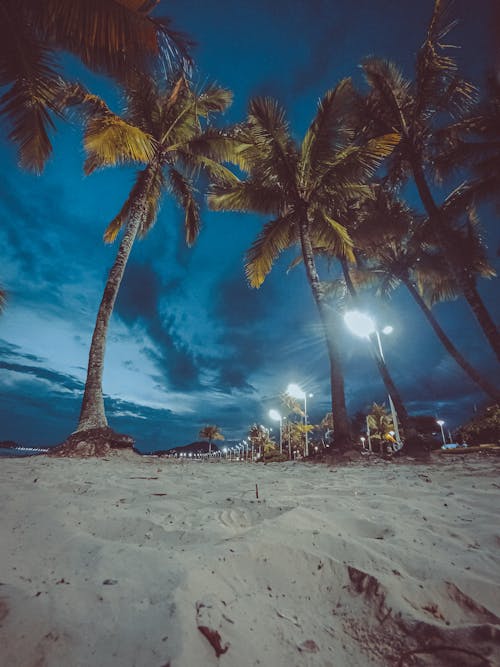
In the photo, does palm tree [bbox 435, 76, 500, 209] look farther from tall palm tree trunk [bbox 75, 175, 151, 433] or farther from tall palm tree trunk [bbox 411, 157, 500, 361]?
tall palm tree trunk [bbox 75, 175, 151, 433]

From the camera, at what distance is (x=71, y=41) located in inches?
178

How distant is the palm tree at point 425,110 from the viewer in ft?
26.0

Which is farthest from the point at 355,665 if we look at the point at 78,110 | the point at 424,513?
the point at 78,110

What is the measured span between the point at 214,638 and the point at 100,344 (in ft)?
23.6

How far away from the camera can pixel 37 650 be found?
0.83m

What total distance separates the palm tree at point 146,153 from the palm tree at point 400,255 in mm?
6351

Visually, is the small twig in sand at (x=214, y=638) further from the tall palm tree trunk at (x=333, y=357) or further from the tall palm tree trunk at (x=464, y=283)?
the tall palm tree trunk at (x=464, y=283)

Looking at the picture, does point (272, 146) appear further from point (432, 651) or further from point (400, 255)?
point (432, 651)

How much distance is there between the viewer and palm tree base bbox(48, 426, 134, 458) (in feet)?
18.3

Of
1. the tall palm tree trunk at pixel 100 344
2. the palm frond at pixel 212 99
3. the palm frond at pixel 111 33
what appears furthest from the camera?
the palm frond at pixel 212 99

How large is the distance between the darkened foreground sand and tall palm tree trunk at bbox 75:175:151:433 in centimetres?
469

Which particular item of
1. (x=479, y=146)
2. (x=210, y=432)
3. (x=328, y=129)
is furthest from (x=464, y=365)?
→ (x=210, y=432)

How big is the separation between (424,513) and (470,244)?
13656 mm

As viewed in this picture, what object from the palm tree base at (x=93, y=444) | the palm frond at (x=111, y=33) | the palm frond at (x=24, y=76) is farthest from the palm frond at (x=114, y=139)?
the palm tree base at (x=93, y=444)
